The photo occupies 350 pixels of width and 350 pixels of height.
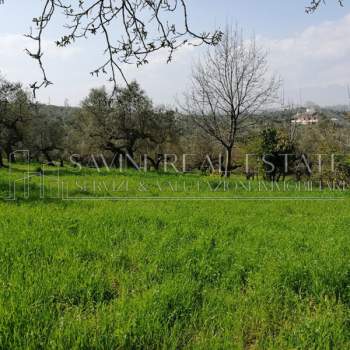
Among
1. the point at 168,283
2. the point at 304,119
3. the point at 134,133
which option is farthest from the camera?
the point at 304,119

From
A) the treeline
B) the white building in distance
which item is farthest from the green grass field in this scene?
the white building in distance

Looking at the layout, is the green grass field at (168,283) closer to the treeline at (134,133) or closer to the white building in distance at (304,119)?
the treeline at (134,133)

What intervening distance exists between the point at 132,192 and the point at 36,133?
1498 inches

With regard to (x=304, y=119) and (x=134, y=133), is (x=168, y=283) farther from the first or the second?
(x=304, y=119)

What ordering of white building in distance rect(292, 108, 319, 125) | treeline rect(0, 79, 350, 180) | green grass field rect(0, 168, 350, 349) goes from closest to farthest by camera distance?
green grass field rect(0, 168, 350, 349)
treeline rect(0, 79, 350, 180)
white building in distance rect(292, 108, 319, 125)

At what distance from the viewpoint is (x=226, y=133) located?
2452 cm

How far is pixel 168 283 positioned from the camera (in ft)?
13.2

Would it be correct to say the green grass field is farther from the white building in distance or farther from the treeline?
the white building in distance

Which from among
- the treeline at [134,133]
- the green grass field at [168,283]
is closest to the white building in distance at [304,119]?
the treeline at [134,133]

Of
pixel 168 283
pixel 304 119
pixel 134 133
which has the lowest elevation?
pixel 168 283

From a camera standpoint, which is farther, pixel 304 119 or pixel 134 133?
pixel 304 119

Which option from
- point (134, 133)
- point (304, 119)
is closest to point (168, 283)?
point (134, 133)

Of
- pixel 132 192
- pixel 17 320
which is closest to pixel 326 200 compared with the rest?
pixel 132 192

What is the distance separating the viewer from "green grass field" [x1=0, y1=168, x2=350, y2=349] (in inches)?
A: 123
